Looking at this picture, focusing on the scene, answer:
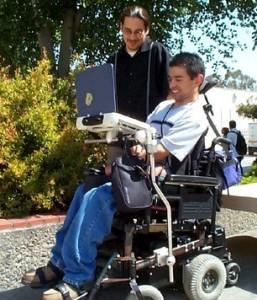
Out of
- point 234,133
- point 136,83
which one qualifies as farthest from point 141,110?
point 234,133

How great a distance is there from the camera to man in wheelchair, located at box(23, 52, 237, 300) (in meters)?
3.28

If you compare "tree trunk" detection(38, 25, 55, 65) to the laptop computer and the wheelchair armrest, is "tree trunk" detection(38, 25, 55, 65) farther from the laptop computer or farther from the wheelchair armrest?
the wheelchair armrest

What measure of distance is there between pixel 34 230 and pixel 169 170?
1300mm

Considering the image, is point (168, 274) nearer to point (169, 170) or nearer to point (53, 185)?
point (169, 170)

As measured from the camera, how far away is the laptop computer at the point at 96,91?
329cm

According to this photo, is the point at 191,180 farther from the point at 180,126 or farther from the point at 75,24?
the point at 75,24

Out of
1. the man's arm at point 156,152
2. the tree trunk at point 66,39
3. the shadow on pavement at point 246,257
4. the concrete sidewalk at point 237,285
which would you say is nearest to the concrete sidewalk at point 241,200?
the concrete sidewalk at point 237,285

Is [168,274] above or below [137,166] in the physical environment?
below

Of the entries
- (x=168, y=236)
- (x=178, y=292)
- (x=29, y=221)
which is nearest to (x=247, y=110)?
(x=178, y=292)

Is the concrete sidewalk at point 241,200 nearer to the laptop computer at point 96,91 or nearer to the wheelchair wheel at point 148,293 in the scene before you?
the wheelchair wheel at point 148,293

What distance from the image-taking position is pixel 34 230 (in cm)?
426

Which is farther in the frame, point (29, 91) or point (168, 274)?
point (29, 91)

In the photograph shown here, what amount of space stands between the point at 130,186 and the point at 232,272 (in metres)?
1.35

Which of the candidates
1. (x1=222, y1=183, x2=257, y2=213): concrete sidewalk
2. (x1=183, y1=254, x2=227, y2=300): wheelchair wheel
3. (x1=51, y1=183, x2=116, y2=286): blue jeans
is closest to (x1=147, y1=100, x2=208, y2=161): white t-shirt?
(x1=51, y1=183, x2=116, y2=286): blue jeans
